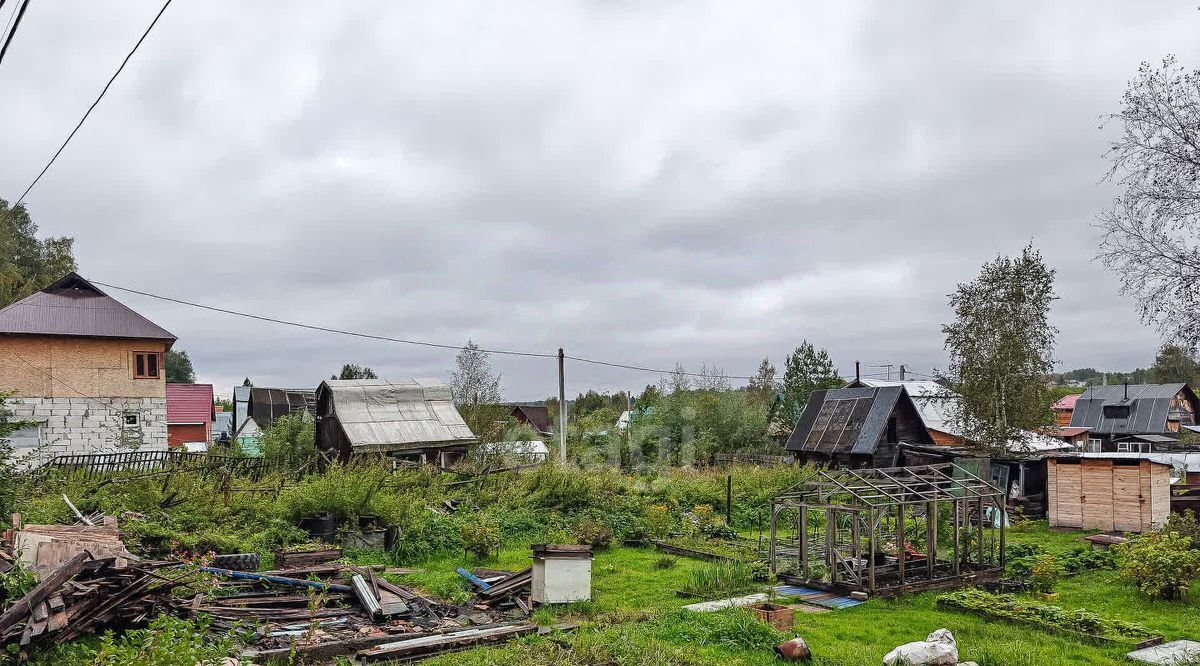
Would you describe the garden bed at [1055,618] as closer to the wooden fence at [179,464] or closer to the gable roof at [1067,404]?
the wooden fence at [179,464]

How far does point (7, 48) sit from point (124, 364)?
26.4 metres

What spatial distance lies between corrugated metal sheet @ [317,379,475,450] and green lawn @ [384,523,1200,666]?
11585 mm

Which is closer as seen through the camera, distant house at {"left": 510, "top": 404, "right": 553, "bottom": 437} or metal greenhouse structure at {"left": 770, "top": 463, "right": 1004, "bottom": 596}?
metal greenhouse structure at {"left": 770, "top": 463, "right": 1004, "bottom": 596}

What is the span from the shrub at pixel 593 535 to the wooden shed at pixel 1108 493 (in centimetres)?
1289

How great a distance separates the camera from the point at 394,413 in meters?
26.6

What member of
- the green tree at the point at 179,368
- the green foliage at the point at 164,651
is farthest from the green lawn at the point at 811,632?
the green tree at the point at 179,368

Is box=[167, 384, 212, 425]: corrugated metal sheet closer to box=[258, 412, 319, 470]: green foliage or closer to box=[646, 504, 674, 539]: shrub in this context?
box=[258, 412, 319, 470]: green foliage

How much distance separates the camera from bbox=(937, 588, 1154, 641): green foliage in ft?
33.5

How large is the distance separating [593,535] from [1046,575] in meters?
9.27

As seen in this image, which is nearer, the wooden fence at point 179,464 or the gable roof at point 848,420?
the wooden fence at point 179,464

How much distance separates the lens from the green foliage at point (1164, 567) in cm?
1227

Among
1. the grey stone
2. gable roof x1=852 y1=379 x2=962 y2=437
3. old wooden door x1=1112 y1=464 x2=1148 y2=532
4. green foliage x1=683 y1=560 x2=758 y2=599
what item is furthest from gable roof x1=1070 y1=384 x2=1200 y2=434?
the grey stone

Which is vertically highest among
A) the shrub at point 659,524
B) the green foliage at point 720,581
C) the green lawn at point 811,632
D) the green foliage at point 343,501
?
the green foliage at point 343,501

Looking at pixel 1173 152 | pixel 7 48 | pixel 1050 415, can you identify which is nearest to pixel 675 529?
pixel 1173 152
